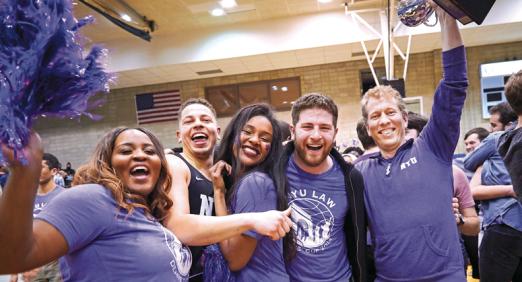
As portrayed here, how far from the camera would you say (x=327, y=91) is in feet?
35.1

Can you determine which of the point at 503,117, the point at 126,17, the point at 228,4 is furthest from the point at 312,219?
the point at 126,17

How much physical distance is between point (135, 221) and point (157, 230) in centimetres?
9

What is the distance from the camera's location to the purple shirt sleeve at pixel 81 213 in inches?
44.3

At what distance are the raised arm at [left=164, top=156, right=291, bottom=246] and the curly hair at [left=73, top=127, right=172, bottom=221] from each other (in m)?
0.07

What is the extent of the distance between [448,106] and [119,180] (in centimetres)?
151

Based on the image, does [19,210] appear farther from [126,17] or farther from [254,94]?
[254,94]

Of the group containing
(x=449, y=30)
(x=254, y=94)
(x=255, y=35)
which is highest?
(x=255, y=35)

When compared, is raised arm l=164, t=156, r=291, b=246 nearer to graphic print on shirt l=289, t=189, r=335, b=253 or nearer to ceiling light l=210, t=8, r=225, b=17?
graphic print on shirt l=289, t=189, r=335, b=253

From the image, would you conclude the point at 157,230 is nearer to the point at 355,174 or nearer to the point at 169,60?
the point at 355,174

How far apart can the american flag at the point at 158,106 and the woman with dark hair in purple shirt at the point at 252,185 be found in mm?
9643

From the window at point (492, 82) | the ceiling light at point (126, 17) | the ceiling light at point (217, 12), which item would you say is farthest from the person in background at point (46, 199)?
the window at point (492, 82)

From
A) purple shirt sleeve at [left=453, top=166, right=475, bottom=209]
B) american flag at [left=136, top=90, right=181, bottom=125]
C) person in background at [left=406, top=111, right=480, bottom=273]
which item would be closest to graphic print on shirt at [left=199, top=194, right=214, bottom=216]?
person in background at [left=406, top=111, right=480, bottom=273]

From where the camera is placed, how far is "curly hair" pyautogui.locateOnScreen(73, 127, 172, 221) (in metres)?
1.39

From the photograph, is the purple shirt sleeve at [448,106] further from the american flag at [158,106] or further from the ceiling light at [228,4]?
the american flag at [158,106]
